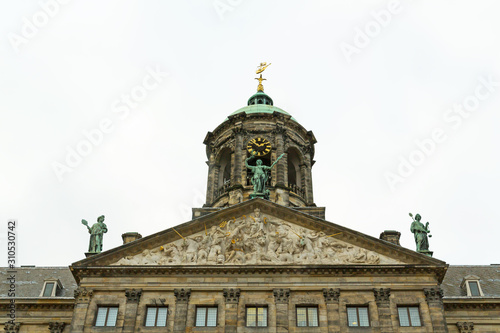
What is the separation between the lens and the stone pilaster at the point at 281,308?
25.9 m

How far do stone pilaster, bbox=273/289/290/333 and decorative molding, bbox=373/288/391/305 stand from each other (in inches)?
153

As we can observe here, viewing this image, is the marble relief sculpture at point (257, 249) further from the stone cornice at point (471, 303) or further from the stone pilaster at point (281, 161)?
the stone pilaster at point (281, 161)

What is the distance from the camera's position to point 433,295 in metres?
26.6

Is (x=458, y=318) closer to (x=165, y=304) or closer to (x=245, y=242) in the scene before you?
(x=245, y=242)

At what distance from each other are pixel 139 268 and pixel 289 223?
7.36m

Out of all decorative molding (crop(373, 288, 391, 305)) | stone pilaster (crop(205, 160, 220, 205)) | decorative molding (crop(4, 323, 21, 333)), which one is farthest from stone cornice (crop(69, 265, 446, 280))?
stone pilaster (crop(205, 160, 220, 205))

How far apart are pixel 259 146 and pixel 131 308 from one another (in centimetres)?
1452

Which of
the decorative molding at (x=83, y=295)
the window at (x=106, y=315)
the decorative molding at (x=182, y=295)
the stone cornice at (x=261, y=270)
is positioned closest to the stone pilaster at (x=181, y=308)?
the decorative molding at (x=182, y=295)

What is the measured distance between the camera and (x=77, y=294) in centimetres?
2723

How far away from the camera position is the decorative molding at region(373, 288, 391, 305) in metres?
26.6

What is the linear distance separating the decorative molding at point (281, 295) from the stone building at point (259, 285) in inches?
1.7

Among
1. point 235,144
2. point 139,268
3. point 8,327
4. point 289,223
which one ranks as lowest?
point 8,327

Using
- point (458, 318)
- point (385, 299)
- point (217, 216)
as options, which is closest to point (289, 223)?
point (217, 216)

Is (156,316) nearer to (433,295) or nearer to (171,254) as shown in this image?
(171,254)
